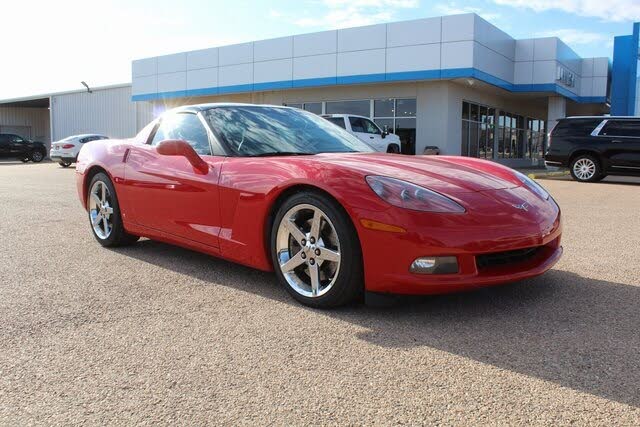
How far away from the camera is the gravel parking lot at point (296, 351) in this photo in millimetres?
2131

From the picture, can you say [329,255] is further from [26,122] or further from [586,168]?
[26,122]

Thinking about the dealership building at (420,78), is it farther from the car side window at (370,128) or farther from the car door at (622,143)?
the car door at (622,143)

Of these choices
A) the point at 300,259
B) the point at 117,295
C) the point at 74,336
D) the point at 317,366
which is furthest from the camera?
the point at 117,295

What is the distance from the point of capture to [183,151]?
389 cm

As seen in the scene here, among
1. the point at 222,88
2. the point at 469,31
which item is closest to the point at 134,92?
the point at 222,88

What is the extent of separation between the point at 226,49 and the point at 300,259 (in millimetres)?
24138

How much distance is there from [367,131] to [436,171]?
1383 centimetres

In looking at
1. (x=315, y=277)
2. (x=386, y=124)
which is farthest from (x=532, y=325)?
(x=386, y=124)

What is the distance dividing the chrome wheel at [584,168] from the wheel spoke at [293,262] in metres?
12.8

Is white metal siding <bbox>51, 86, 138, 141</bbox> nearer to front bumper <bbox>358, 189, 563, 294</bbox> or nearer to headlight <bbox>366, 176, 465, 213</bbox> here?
headlight <bbox>366, 176, 465, 213</bbox>

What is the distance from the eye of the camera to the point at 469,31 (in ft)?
64.7

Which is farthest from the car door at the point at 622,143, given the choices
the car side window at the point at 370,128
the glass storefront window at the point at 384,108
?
the glass storefront window at the point at 384,108

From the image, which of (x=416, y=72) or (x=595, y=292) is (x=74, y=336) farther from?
(x=416, y=72)

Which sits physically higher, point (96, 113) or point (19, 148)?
point (96, 113)
